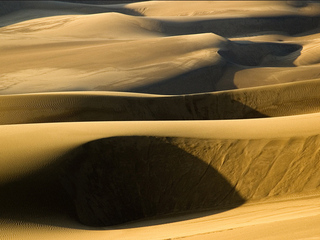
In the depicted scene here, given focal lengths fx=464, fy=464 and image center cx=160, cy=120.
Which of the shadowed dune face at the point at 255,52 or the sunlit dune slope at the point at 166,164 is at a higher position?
the sunlit dune slope at the point at 166,164

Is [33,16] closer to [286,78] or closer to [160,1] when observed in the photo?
[160,1]

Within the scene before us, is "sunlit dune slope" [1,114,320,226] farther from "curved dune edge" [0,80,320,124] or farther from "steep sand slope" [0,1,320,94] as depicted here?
"steep sand slope" [0,1,320,94]

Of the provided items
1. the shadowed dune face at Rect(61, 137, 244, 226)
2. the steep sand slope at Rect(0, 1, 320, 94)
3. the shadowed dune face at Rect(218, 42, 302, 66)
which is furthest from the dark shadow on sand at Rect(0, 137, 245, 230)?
the shadowed dune face at Rect(218, 42, 302, 66)

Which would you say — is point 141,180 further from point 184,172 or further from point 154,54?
point 154,54

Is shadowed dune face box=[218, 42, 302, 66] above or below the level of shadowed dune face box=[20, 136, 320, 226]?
below

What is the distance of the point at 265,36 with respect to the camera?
20.0 meters

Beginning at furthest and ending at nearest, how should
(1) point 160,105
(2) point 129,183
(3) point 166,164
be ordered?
(1) point 160,105 < (3) point 166,164 < (2) point 129,183

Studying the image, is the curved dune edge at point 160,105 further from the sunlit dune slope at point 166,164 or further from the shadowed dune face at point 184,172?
the shadowed dune face at point 184,172

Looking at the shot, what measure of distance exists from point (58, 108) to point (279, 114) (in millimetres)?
3461

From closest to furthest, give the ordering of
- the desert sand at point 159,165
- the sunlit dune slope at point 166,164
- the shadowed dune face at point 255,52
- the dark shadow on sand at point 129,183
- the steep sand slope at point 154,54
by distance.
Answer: the desert sand at point 159,165 → the dark shadow on sand at point 129,183 → the sunlit dune slope at point 166,164 → the steep sand slope at point 154,54 → the shadowed dune face at point 255,52

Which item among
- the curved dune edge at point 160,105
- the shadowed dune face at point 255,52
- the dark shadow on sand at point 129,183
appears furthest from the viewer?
the shadowed dune face at point 255,52

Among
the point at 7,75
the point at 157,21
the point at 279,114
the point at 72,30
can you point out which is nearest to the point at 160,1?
the point at 157,21

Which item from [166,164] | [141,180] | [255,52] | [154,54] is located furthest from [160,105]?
[255,52]

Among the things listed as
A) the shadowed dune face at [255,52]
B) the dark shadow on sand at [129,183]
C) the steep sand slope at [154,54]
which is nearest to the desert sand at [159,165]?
the dark shadow on sand at [129,183]
